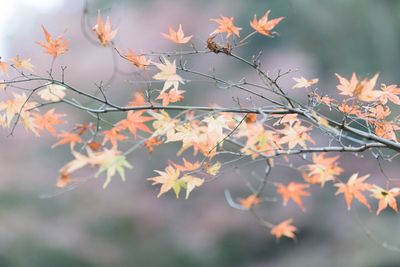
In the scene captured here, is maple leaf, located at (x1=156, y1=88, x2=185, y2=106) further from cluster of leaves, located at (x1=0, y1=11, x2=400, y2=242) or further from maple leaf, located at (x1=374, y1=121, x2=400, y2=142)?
maple leaf, located at (x1=374, y1=121, x2=400, y2=142)

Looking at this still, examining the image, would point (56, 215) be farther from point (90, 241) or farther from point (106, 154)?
point (106, 154)

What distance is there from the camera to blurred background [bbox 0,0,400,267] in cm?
371

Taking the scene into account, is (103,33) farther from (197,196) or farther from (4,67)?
(197,196)

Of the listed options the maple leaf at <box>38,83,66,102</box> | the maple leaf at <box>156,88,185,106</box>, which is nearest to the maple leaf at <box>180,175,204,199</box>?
the maple leaf at <box>156,88,185,106</box>

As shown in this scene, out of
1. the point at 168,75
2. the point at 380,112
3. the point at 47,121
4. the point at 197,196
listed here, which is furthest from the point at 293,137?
the point at 197,196

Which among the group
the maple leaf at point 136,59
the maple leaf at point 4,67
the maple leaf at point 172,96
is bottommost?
the maple leaf at point 172,96

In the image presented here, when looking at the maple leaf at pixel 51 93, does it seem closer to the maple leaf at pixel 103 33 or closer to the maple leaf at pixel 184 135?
the maple leaf at pixel 103 33

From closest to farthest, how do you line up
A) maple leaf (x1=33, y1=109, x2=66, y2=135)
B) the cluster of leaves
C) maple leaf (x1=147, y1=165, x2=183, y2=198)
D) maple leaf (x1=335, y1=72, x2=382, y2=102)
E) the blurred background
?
1. maple leaf (x1=335, y1=72, x2=382, y2=102)
2. the cluster of leaves
3. maple leaf (x1=147, y1=165, x2=183, y2=198)
4. maple leaf (x1=33, y1=109, x2=66, y2=135)
5. the blurred background

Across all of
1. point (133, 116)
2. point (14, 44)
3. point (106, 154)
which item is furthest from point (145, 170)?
point (106, 154)

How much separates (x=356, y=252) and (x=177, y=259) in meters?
1.33

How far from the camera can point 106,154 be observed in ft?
2.77

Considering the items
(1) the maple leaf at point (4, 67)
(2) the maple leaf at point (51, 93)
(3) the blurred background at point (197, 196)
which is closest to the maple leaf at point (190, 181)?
(2) the maple leaf at point (51, 93)

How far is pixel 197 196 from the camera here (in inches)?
163

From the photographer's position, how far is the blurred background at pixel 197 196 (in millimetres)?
3713
